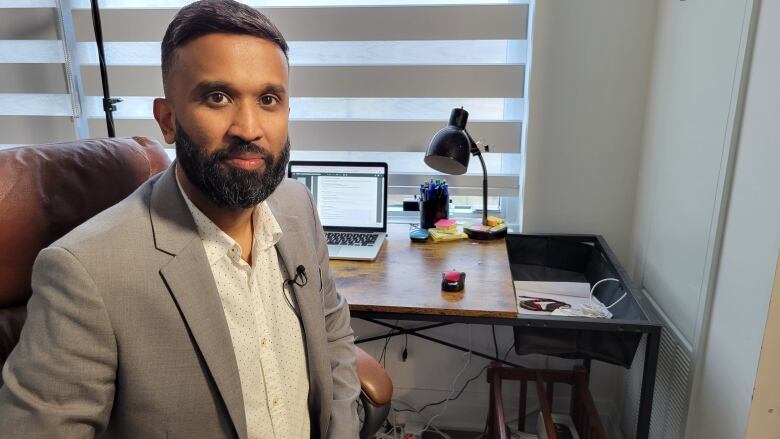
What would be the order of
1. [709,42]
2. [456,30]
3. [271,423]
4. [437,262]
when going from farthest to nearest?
[456,30] → [437,262] → [709,42] → [271,423]

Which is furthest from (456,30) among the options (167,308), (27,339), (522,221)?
(27,339)

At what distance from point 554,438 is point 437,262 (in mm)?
619

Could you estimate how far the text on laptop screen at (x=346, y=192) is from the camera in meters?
1.81

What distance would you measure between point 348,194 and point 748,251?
1208 mm

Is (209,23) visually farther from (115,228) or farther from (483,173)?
(483,173)

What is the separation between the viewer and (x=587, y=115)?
1.79 m

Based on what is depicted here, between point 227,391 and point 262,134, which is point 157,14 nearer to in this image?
point 262,134

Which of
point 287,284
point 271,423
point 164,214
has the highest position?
point 164,214

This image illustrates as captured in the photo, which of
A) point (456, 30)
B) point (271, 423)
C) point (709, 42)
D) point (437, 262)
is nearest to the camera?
point (271, 423)

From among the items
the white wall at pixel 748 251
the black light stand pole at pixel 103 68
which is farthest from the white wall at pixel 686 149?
the black light stand pole at pixel 103 68

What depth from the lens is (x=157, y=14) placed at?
194cm

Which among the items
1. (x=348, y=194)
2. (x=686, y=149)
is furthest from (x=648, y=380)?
A: (x=348, y=194)

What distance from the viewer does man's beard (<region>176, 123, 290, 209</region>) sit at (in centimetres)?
87

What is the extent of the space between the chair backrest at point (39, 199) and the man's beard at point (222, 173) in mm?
320
